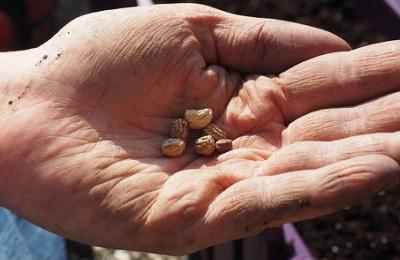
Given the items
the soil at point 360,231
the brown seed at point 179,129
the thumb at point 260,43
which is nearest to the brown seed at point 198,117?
the brown seed at point 179,129

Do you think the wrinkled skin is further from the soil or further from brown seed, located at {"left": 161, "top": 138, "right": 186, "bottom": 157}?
the soil

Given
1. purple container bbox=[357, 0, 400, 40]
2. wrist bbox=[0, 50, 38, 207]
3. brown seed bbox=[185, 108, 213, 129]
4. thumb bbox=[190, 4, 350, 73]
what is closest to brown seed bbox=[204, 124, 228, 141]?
brown seed bbox=[185, 108, 213, 129]

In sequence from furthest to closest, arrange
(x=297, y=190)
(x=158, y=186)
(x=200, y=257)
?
1. (x=200, y=257)
2. (x=158, y=186)
3. (x=297, y=190)

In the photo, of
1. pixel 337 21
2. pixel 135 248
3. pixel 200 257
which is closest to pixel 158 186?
pixel 135 248

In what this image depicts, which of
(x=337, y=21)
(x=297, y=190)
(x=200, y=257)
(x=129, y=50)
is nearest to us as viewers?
(x=297, y=190)

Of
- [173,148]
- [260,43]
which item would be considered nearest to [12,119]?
[173,148]

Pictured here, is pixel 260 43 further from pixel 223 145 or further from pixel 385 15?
pixel 385 15

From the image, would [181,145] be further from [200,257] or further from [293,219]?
[200,257]

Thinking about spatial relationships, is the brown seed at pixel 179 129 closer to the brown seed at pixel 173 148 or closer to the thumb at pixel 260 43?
the brown seed at pixel 173 148
